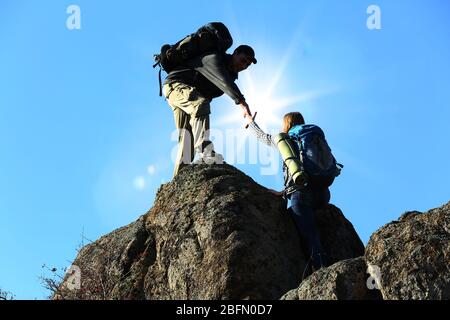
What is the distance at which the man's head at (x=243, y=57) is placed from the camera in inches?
527

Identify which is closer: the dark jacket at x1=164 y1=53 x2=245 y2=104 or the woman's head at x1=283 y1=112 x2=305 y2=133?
the woman's head at x1=283 y1=112 x2=305 y2=133

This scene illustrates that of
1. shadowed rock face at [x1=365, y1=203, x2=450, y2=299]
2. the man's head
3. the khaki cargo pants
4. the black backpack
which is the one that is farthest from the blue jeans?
the black backpack

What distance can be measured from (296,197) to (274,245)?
857mm

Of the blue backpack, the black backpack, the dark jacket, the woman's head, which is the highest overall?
the black backpack

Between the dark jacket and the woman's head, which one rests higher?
the dark jacket

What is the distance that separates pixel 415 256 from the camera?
7.63 m

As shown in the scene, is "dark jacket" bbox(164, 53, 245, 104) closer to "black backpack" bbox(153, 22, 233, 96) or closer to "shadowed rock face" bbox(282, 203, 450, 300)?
"black backpack" bbox(153, 22, 233, 96)

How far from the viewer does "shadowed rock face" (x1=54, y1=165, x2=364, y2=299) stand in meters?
9.66

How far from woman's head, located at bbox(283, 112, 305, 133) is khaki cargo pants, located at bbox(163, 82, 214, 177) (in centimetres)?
173

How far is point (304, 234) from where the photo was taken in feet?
34.6

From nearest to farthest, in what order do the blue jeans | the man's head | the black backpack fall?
1. the blue jeans
2. the man's head
3. the black backpack

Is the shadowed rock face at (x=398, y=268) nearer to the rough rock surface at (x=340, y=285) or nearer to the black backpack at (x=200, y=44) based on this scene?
the rough rock surface at (x=340, y=285)

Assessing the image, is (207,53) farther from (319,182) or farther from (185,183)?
(319,182)
